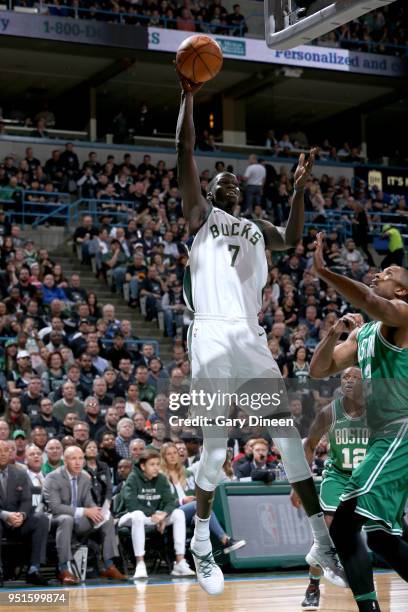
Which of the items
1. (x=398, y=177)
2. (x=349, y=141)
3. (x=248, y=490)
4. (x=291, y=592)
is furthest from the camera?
(x=349, y=141)

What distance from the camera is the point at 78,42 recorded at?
2389 cm

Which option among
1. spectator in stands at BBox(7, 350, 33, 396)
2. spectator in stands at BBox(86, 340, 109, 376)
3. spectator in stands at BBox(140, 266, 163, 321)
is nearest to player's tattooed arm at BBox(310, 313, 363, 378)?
spectator in stands at BBox(7, 350, 33, 396)

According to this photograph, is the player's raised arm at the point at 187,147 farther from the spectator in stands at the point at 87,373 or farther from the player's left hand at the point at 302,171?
the spectator in stands at the point at 87,373

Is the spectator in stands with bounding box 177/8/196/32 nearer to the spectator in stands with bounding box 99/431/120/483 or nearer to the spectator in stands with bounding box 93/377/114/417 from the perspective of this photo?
the spectator in stands with bounding box 93/377/114/417

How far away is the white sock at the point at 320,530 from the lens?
6.60 metres

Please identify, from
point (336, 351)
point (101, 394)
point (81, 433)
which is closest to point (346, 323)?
Result: point (336, 351)

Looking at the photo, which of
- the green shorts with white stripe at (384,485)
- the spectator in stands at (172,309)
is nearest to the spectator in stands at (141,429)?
the spectator in stands at (172,309)

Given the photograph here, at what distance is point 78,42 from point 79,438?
47.6ft

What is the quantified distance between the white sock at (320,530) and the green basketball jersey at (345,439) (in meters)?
1.74

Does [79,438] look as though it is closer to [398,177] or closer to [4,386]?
[4,386]

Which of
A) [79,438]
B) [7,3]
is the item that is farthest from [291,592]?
[7,3]

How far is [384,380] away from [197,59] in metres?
2.30

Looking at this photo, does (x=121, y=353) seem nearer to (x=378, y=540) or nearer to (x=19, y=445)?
(x=19, y=445)

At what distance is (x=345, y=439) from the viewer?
8.41m
